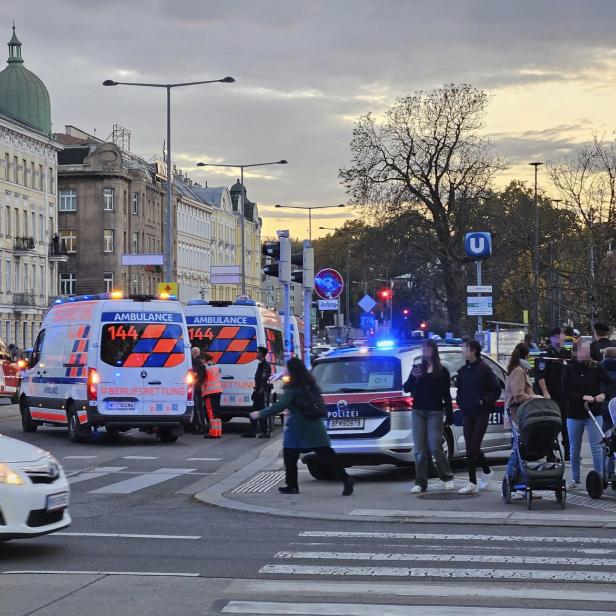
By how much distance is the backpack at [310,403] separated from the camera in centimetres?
1617

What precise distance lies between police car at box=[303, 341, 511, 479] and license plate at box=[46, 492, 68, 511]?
6603mm

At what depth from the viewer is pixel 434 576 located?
1034cm

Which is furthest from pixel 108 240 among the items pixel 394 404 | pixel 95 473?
pixel 394 404

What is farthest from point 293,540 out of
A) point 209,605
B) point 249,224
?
point 249,224

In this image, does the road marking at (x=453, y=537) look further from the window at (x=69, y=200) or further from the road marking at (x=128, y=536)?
the window at (x=69, y=200)

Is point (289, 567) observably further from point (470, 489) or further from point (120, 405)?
point (120, 405)

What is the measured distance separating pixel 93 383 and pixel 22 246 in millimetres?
67690

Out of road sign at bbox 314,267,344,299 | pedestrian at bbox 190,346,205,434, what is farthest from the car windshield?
pedestrian at bbox 190,346,205,434

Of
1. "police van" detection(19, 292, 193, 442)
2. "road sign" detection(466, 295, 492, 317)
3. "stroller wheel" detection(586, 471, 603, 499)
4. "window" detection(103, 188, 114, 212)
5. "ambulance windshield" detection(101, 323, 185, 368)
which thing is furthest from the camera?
"window" detection(103, 188, 114, 212)

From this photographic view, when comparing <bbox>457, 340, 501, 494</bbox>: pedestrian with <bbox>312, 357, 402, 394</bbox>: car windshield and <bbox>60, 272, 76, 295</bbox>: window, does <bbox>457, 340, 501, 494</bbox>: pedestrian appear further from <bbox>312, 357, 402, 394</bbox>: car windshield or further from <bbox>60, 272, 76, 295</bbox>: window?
<bbox>60, 272, 76, 295</bbox>: window

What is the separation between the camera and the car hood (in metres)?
11.2

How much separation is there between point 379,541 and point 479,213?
55429mm

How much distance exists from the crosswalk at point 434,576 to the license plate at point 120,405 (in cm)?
1321

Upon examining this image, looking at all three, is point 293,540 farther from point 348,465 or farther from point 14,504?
point 348,465
